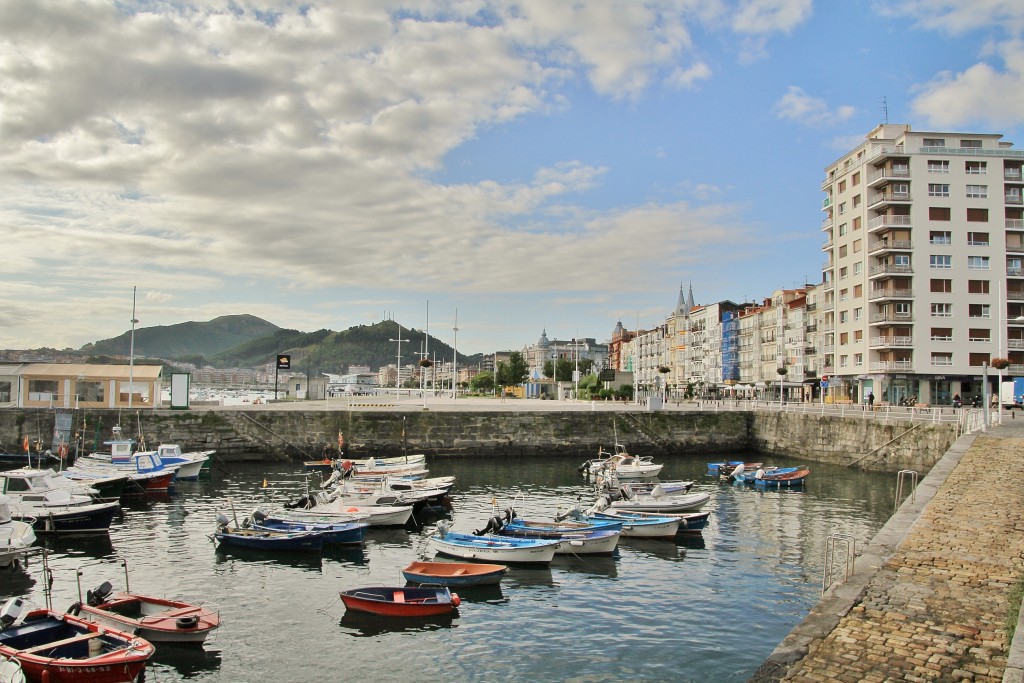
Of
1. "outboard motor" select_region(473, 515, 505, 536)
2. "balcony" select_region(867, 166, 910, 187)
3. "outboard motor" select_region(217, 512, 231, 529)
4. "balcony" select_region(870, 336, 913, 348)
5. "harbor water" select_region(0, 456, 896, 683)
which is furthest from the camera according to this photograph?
"balcony" select_region(867, 166, 910, 187)

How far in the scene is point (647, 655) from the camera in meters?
18.7

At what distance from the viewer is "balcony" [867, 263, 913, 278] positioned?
7938 cm

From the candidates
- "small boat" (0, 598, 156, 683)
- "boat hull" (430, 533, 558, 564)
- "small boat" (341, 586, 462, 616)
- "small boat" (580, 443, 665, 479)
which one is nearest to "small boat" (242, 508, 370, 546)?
"boat hull" (430, 533, 558, 564)

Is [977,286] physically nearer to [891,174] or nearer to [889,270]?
[889,270]

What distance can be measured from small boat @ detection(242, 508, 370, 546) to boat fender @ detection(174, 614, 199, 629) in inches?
431

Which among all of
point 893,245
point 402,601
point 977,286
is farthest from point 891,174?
point 402,601

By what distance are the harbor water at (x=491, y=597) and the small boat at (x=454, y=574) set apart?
0.42m

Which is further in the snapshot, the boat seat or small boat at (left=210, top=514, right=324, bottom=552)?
small boat at (left=210, top=514, right=324, bottom=552)

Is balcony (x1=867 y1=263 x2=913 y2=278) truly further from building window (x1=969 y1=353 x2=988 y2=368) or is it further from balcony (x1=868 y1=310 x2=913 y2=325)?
building window (x1=969 y1=353 x2=988 y2=368)

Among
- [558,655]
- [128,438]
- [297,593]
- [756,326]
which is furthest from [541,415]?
[756,326]

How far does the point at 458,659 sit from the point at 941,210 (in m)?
80.9

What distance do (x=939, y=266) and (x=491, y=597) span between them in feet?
243

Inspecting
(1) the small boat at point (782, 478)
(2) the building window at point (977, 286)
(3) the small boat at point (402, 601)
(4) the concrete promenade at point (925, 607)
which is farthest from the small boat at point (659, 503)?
(2) the building window at point (977, 286)

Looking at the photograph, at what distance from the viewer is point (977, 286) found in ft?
260
